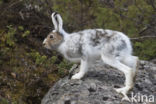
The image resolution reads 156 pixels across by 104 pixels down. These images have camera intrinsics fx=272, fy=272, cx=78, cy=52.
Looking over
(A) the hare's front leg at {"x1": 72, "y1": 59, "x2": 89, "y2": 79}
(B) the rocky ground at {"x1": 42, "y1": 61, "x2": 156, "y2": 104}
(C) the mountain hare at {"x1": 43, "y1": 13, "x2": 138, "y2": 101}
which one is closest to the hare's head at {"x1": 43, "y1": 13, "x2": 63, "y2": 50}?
(C) the mountain hare at {"x1": 43, "y1": 13, "x2": 138, "y2": 101}

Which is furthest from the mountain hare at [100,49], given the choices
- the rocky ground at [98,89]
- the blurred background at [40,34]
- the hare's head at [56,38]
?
the blurred background at [40,34]

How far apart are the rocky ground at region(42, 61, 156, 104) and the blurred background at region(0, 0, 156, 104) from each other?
961 millimetres

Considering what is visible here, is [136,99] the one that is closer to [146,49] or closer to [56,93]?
[56,93]

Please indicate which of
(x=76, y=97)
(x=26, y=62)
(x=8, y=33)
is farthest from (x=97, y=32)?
(x=8, y=33)

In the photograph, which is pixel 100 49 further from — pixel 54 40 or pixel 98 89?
pixel 54 40

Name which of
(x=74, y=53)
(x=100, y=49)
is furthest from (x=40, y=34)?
(x=100, y=49)

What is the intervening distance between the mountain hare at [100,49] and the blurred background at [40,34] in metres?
1.26

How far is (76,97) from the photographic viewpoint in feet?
16.2

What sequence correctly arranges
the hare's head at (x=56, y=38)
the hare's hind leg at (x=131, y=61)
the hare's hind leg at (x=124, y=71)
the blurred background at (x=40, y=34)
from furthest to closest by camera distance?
the blurred background at (x=40, y=34) → the hare's head at (x=56, y=38) → the hare's hind leg at (x=131, y=61) → the hare's hind leg at (x=124, y=71)

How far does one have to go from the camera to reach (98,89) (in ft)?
17.1

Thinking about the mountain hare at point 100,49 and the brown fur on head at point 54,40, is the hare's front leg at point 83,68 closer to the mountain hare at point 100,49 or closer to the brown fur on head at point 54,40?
the mountain hare at point 100,49

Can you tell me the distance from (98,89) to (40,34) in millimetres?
4254

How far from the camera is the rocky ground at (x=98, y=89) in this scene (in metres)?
4.91

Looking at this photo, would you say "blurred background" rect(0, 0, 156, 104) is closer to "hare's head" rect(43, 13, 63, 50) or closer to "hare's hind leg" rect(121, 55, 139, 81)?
"hare's head" rect(43, 13, 63, 50)
